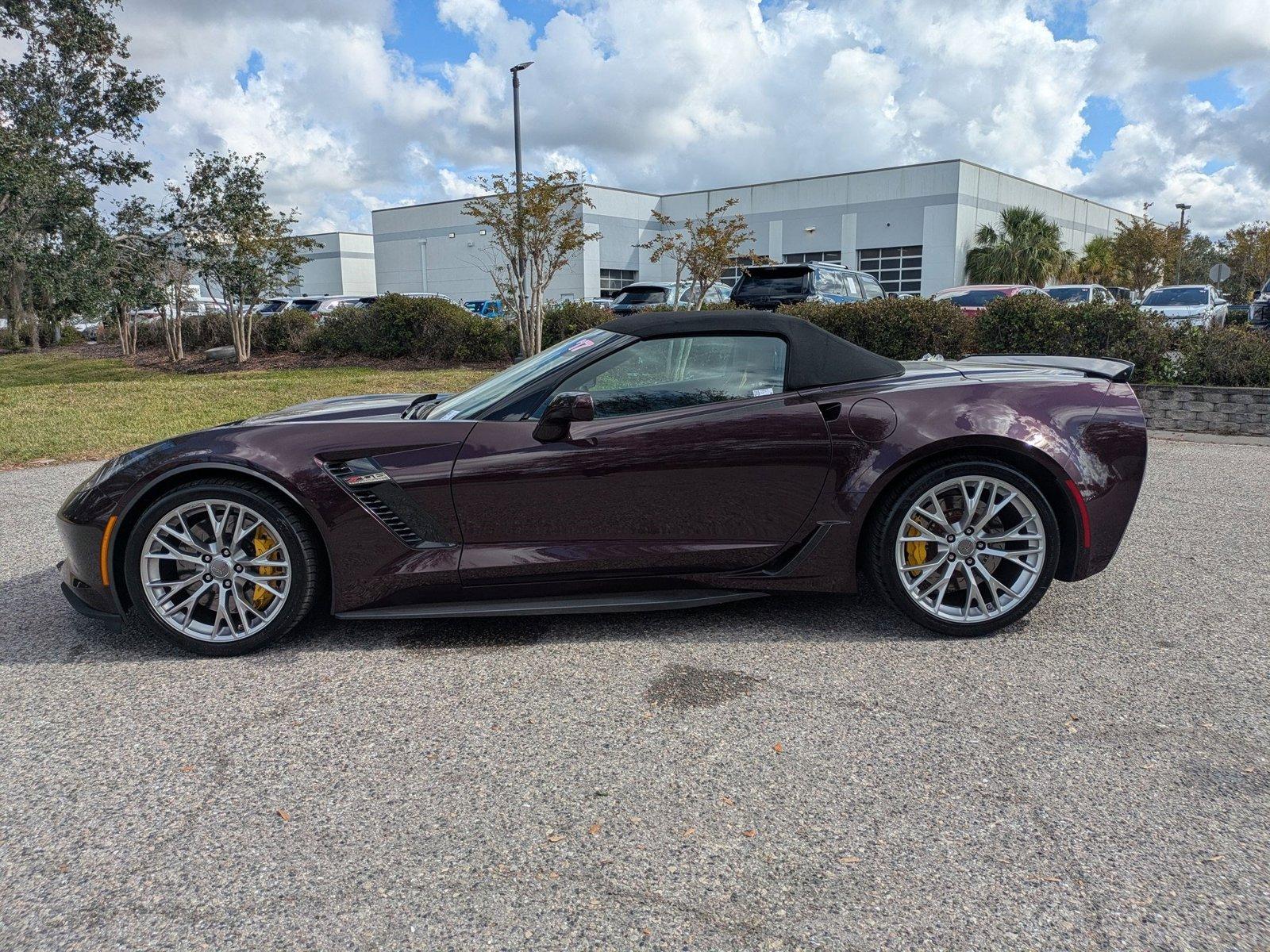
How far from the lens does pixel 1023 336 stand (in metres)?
11.3

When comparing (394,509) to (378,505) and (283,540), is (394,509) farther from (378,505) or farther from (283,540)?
(283,540)

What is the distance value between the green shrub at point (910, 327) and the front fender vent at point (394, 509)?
29.5 feet

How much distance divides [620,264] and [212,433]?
148 feet

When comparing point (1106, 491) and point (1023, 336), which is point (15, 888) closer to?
point (1106, 491)

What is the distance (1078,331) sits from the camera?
1104cm

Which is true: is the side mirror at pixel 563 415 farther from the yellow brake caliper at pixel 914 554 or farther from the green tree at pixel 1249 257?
the green tree at pixel 1249 257

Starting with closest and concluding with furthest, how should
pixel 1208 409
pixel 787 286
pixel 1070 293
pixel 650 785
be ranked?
pixel 650 785 → pixel 1208 409 → pixel 787 286 → pixel 1070 293

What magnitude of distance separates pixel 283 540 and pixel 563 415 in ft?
3.96

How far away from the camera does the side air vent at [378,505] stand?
11.4 ft

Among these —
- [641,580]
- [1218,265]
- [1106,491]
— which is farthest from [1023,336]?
[1218,265]

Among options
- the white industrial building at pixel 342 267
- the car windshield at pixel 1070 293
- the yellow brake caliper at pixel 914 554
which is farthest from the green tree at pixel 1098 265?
the yellow brake caliper at pixel 914 554

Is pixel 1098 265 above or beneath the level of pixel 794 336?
above

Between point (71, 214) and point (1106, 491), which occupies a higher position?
point (71, 214)

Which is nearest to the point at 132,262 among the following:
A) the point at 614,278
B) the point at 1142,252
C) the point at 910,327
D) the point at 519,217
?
the point at 519,217
